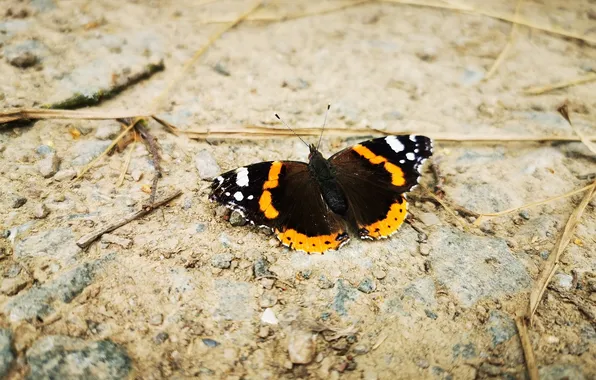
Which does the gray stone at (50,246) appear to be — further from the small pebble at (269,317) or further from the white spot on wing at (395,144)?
the white spot on wing at (395,144)

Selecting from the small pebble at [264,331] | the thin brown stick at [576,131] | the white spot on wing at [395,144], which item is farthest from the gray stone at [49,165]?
the thin brown stick at [576,131]

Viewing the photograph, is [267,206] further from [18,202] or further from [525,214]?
[525,214]

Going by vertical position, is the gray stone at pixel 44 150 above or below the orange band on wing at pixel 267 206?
above

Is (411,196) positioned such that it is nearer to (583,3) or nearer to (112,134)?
(112,134)

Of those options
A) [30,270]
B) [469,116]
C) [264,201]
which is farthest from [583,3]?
[30,270]

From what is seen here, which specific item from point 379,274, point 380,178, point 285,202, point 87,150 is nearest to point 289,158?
point 285,202

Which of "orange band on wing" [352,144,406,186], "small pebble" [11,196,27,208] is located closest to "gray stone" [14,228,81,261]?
"small pebble" [11,196,27,208]
